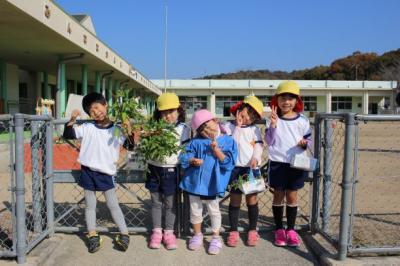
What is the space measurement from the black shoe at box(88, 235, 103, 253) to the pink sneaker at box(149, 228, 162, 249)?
496 mm

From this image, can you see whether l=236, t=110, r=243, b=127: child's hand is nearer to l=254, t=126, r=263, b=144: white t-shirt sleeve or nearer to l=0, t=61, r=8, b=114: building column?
l=254, t=126, r=263, b=144: white t-shirt sleeve

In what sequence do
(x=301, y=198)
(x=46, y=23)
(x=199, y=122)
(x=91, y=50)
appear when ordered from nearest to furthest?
(x=199, y=122) < (x=301, y=198) < (x=46, y=23) < (x=91, y=50)

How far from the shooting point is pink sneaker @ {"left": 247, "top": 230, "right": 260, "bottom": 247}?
170 inches

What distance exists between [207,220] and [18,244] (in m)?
2.07

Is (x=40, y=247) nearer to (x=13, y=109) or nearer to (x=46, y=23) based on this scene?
(x=46, y=23)

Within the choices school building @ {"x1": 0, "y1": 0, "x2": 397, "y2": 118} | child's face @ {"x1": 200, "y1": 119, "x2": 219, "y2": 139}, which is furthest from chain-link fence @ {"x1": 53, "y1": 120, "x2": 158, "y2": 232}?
school building @ {"x1": 0, "y1": 0, "x2": 397, "y2": 118}

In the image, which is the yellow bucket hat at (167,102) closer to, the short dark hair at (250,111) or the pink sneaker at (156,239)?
the short dark hair at (250,111)

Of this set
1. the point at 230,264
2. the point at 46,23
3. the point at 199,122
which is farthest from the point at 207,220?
the point at 46,23

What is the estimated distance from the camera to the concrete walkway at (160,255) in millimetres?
3914

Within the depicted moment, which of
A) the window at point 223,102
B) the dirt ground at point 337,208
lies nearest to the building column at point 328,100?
the window at point 223,102

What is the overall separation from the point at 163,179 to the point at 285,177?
1198 millimetres

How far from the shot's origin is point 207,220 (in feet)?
16.4

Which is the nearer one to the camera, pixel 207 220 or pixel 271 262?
pixel 271 262

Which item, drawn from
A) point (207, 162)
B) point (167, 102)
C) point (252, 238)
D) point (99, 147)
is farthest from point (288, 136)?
point (99, 147)
